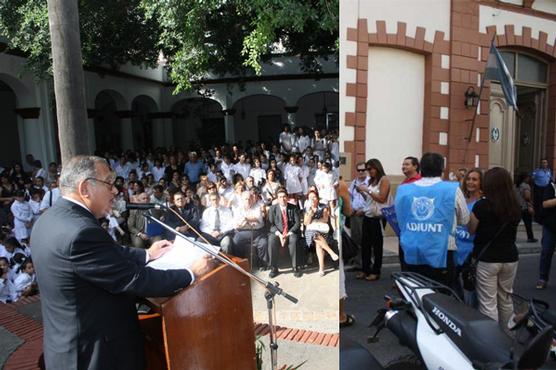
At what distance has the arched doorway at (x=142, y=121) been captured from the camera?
2.06 meters

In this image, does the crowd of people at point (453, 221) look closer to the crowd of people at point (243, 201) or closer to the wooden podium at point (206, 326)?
the crowd of people at point (243, 201)

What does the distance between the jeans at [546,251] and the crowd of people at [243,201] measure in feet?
3.69

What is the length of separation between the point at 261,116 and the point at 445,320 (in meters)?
1.61

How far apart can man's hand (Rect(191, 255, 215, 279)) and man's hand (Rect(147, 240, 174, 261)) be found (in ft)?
0.73

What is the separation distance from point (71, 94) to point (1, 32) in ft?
1.41

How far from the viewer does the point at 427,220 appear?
4.52ft

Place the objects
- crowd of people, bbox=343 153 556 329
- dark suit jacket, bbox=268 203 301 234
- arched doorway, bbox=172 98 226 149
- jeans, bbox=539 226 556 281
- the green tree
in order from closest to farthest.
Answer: crowd of people, bbox=343 153 556 329, dark suit jacket, bbox=268 203 301 234, the green tree, jeans, bbox=539 226 556 281, arched doorway, bbox=172 98 226 149

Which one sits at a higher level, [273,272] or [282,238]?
[282,238]

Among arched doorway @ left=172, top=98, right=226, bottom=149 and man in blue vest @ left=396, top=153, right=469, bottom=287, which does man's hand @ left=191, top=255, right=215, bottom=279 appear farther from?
arched doorway @ left=172, top=98, right=226, bottom=149

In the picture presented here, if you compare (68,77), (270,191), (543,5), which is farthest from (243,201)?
(543,5)

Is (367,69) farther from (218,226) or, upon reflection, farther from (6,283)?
(6,283)

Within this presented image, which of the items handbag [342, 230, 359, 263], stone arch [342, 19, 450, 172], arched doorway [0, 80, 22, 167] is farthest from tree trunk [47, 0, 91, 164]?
stone arch [342, 19, 450, 172]

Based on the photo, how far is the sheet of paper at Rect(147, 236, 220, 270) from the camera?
1.23m

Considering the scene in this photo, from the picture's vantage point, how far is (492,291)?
1.83 meters
